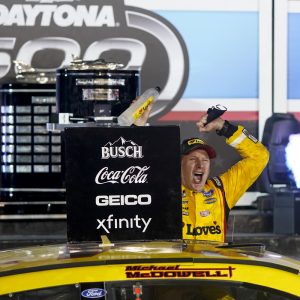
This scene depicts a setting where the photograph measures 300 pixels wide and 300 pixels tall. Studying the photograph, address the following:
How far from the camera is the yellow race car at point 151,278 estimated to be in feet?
11.2

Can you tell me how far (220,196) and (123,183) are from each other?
1.33 metres

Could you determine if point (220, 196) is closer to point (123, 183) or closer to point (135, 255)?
point (123, 183)

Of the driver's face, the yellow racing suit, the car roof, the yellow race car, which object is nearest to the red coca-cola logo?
the car roof

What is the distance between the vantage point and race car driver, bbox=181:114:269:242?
5.48 m

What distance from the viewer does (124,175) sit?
4.39 meters

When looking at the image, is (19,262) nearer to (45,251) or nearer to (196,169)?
(45,251)

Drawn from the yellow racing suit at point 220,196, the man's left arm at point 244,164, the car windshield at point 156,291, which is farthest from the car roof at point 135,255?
the man's left arm at point 244,164

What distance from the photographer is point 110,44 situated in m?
6.96

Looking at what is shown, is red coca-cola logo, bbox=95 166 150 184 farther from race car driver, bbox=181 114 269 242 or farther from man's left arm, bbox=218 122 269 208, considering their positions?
man's left arm, bbox=218 122 269 208

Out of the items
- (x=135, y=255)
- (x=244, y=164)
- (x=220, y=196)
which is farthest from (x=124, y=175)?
(x=244, y=164)

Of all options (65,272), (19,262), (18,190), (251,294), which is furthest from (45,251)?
(18,190)

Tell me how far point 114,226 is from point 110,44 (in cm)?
287

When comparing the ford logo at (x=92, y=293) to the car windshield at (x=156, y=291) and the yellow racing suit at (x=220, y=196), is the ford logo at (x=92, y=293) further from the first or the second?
the yellow racing suit at (x=220, y=196)

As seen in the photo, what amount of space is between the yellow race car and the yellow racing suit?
180 cm
